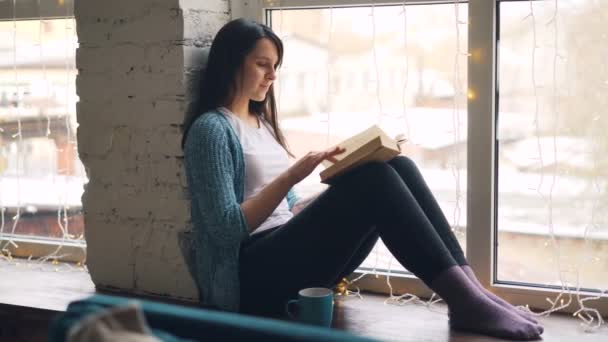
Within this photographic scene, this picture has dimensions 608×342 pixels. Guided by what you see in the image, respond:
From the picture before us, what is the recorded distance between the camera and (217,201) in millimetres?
2102

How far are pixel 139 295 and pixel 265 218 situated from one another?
566 millimetres

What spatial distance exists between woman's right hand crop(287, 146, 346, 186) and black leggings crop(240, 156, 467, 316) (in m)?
0.06

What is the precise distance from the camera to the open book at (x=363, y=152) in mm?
1972

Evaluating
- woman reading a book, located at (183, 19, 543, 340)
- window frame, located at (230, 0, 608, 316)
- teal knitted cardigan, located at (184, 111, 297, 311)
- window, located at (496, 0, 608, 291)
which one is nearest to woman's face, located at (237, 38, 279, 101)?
woman reading a book, located at (183, 19, 543, 340)

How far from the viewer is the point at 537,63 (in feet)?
7.09

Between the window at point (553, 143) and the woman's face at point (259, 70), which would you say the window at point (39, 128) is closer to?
the woman's face at point (259, 70)

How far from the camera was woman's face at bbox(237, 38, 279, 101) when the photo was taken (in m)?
2.24

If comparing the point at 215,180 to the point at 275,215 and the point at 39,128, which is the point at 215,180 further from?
the point at 39,128

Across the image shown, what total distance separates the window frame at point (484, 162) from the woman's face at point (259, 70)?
275 mm

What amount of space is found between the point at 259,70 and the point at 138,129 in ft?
1.36

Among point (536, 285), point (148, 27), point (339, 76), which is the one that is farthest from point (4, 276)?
point (536, 285)

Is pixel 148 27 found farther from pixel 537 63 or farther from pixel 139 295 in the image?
pixel 537 63

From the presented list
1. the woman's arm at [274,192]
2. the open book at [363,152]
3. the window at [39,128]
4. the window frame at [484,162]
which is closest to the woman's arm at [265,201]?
the woman's arm at [274,192]

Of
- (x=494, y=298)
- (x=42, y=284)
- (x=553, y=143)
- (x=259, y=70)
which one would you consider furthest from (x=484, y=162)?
(x=42, y=284)
